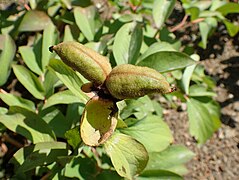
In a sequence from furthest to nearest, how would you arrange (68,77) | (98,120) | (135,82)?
(68,77) → (98,120) → (135,82)

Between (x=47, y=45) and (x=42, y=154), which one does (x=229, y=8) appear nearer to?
(x=47, y=45)

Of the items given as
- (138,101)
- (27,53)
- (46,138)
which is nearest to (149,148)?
(138,101)

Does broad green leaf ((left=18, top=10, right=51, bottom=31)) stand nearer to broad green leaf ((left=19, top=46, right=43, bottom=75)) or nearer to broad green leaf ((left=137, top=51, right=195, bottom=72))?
broad green leaf ((left=19, top=46, right=43, bottom=75))

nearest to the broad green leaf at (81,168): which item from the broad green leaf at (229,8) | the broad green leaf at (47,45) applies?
the broad green leaf at (47,45)

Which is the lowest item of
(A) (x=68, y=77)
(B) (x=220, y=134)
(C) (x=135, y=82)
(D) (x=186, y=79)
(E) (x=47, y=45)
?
(B) (x=220, y=134)

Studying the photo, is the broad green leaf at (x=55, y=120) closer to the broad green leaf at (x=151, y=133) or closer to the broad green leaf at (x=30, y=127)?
the broad green leaf at (x=30, y=127)

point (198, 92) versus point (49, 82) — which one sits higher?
point (49, 82)

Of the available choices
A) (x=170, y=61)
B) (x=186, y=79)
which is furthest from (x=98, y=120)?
(x=186, y=79)

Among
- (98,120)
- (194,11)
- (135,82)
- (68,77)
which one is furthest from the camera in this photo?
(194,11)

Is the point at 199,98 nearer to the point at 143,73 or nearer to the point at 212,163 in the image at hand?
the point at 212,163
